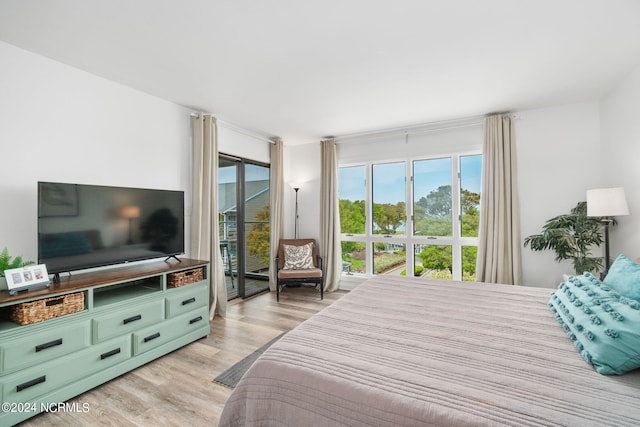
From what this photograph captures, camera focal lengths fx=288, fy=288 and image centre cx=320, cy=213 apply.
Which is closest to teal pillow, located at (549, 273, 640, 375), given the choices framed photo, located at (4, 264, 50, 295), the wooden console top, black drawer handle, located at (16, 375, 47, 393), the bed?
the bed

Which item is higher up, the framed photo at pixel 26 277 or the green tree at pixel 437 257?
the framed photo at pixel 26 277

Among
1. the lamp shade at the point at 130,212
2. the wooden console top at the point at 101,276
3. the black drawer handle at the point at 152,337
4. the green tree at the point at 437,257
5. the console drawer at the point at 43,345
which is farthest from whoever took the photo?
the green tree at the point at 437,257

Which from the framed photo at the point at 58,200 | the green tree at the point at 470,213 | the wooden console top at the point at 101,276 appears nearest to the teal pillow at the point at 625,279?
the green tree at the point at 470,213

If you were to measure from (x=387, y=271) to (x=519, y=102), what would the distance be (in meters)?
2.99

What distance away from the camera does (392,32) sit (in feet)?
6.95

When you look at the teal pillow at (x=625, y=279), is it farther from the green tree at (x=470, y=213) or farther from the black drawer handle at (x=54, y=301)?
the black drawer handle at (x=54, y=301)

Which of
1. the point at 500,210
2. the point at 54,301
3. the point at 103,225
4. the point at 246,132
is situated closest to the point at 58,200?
the point at 103,225

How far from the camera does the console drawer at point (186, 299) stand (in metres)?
2.80

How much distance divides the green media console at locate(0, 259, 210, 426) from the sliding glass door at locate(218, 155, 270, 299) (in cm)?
135

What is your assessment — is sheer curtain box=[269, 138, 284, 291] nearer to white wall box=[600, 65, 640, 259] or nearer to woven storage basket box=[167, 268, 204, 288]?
woven storage basket box=[167, 268, 204, 288]

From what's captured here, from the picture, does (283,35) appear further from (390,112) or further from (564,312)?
(564,312)

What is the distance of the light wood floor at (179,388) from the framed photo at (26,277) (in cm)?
65

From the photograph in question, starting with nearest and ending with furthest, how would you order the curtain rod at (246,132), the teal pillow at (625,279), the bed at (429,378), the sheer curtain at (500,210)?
the bed at (429,378) < the teal pillow at (625,279) < the sheer curtain at (500,210) < the curtain rod at (246,132)

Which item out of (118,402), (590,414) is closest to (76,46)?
(118,402)
